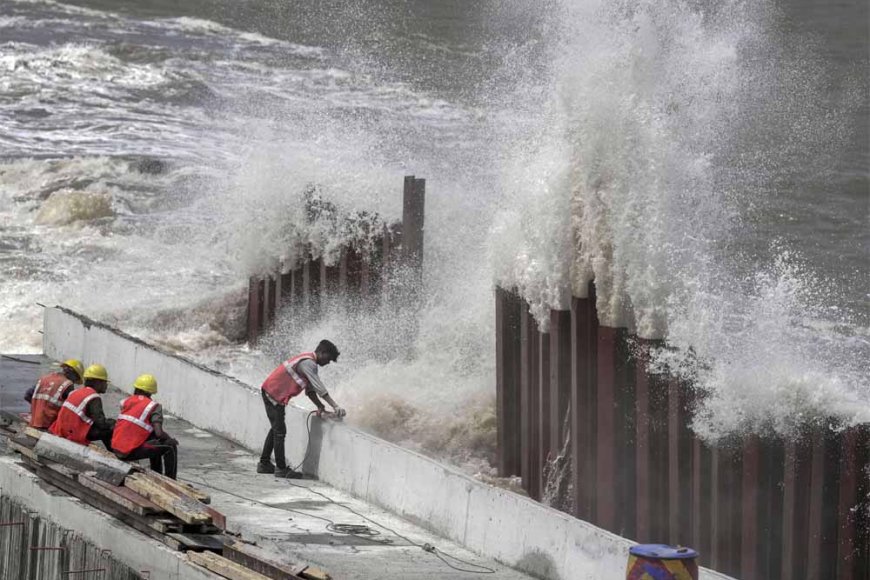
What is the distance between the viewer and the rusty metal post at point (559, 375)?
47.5 ft

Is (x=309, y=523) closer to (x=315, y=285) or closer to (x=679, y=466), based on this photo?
(x=679, y=466)

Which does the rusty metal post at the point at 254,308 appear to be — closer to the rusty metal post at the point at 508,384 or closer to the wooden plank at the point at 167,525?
the rusty metal post at the point at 508,384

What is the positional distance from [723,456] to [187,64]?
3336 cm

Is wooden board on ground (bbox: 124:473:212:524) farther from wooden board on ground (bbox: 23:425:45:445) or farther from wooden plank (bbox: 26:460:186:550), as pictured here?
wooden board on ground (bbox: 23:425:45:445)

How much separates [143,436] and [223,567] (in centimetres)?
271

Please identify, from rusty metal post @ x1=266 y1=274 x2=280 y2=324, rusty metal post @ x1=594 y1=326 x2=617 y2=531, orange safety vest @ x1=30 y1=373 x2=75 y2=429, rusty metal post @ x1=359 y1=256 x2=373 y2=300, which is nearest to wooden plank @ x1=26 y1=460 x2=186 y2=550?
orange safety vest @ x1=30 y1=373 x2=75 y2=429

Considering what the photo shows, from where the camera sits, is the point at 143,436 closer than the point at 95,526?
No

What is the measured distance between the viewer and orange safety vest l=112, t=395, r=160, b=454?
41.9ft

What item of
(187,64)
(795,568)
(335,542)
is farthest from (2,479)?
(187,64)

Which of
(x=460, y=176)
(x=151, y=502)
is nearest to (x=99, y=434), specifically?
(x=151, y=502)

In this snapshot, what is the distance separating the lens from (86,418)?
42.9 ft

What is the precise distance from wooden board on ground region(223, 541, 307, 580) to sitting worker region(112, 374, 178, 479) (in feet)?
6.90

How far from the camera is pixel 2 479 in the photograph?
43.3 feet

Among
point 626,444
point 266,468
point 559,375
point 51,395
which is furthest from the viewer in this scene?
point 559,375
